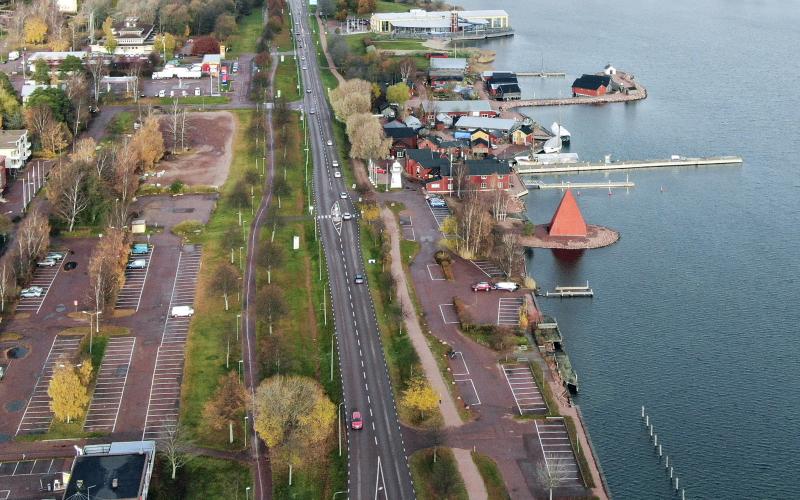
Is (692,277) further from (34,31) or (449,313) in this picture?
(34,31)

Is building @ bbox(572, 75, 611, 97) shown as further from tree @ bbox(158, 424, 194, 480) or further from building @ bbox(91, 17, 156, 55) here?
A: tree @ bbox(158, 424, 194, 480)

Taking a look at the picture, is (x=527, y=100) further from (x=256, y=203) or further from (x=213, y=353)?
(x=213, y=353)

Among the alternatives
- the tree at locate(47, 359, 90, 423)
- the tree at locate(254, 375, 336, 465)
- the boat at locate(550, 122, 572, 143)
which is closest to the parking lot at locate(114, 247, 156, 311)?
the tree at locate(47, 359, 90, 423)

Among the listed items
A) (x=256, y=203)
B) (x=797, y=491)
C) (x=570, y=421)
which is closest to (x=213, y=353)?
(x=570, y=421)

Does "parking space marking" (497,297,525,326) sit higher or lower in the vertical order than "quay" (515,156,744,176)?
lower

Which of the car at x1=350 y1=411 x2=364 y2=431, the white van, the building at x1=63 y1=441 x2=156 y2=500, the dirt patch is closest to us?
the building at x1=63 y1=441 x2=156 y2=500

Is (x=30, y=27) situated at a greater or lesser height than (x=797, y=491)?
greater

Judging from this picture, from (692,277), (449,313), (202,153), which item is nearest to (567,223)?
(692,277)
